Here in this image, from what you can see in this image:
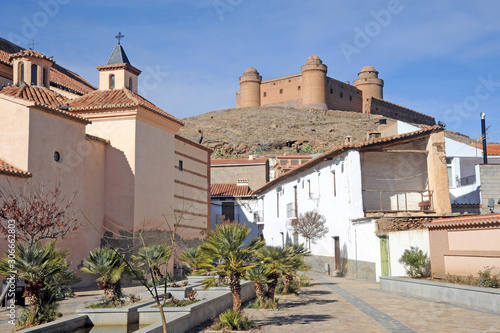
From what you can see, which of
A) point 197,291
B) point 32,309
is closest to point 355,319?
point 197,291

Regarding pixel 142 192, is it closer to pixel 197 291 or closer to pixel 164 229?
pixel 164 229

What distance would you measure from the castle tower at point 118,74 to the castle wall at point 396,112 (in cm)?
8171

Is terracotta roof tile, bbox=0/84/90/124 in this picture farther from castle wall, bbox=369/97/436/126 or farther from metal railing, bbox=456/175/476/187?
castle wall, bbox=369/97/436/126

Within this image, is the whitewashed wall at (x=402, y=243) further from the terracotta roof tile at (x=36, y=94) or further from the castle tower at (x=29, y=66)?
the castle tower at (x=29, y=66)

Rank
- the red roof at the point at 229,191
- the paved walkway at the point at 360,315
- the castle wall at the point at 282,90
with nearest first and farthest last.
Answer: the paved walkway at the point at 360,315 < the red roof at the point at 229,191 < the castle wall at the point at 282,90

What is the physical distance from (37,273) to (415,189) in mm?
18130

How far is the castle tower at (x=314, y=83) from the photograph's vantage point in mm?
91812

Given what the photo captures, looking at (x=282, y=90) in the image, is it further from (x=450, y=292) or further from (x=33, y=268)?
(x=33, y=268)

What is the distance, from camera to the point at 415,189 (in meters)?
23.5

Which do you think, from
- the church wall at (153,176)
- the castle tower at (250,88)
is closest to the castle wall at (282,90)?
the castle tower at (250,88)

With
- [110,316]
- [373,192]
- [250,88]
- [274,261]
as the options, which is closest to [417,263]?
[274,261]

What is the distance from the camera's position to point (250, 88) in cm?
9838

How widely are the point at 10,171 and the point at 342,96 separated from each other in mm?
88721

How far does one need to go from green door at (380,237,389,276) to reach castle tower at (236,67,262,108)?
80.4m
